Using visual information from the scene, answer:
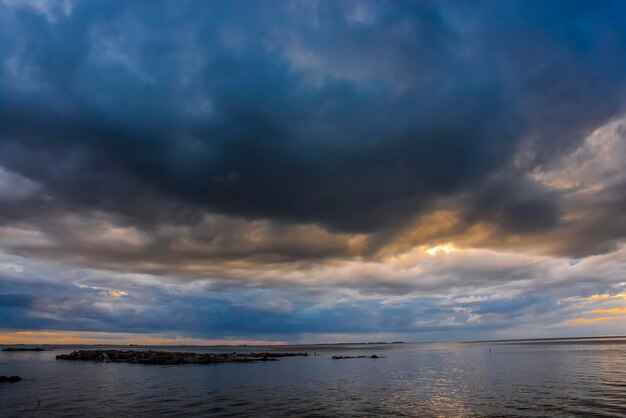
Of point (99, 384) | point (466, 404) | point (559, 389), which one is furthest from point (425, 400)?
point (99, 384)

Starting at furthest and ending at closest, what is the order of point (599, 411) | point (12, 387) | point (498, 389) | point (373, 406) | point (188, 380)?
point (188, 380), point (12, 387), point (498, 389), point (373, 406), point (599, 411)

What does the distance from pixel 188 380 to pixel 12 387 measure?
2732cm

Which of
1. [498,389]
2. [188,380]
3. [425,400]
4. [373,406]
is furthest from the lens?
[188,380]

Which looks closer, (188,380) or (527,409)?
(527,409)

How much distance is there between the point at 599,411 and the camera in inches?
1649

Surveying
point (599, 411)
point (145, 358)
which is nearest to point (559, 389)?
point (599, 411)

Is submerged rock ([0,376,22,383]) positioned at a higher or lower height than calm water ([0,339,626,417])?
higher

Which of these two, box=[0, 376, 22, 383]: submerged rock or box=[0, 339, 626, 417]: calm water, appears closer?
box=[0, 339, 626, 417]: calm water

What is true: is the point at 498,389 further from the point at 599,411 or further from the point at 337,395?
the point at 337,395

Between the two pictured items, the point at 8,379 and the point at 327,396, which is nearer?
the point at 327,396

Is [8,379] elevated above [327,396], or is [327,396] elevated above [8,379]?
[8,379]

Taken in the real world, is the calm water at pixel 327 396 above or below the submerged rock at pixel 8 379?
below

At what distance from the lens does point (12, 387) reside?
6844 centimetres

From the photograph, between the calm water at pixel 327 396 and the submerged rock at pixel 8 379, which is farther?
the submerged rock at pixel 8 379
